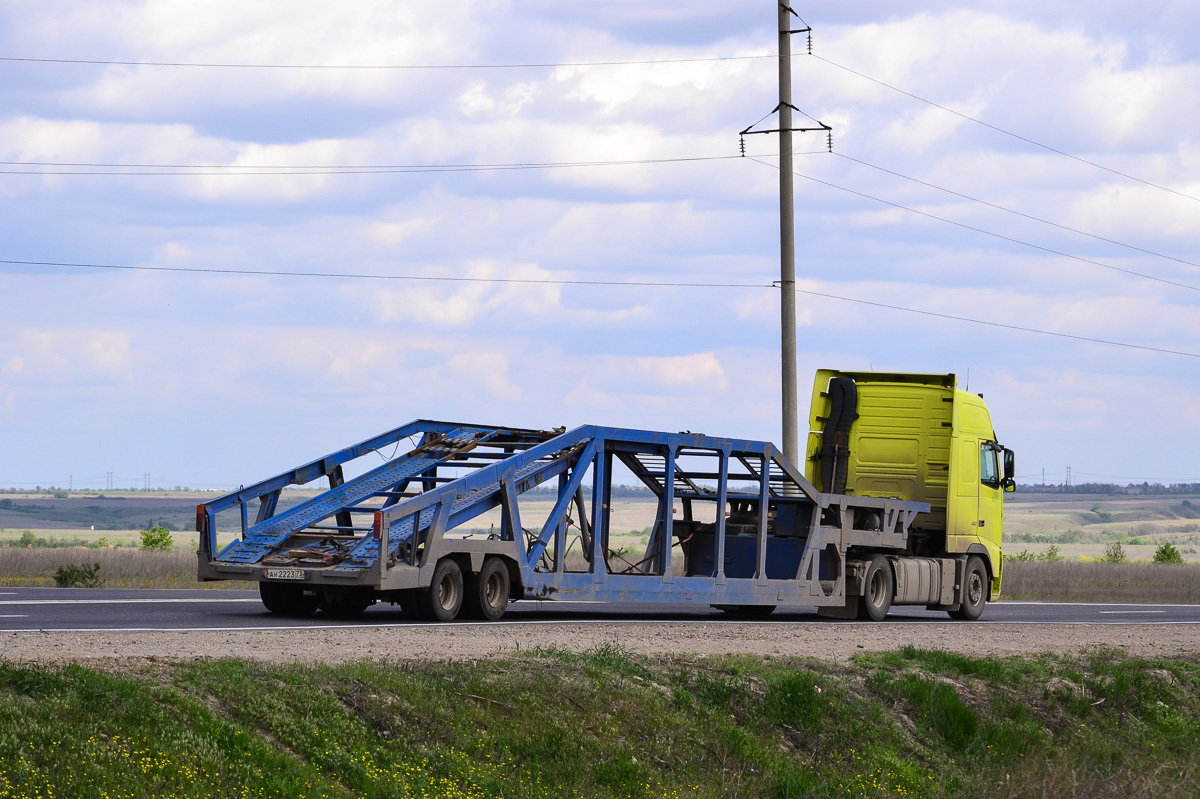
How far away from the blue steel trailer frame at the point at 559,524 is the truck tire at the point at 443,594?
14 centimetres

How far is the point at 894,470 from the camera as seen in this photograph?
76.6 feet

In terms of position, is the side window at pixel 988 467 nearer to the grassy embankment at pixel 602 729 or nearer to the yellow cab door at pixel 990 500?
the yellow cab door at pixel 990 500

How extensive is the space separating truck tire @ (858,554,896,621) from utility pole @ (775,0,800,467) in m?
5.46

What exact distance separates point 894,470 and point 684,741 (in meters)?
12.2

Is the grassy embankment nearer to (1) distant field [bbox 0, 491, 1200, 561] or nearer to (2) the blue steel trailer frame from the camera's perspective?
(2) the blue steel trailer frame

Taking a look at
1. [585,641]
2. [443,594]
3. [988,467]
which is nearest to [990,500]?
[988,467]

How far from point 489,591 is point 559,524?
4.30ft

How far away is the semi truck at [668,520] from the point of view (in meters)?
17.7

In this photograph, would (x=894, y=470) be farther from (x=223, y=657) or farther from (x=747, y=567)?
(x=223, y=657)

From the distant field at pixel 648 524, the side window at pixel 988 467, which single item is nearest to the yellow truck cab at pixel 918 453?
the side window at pixel 988 467

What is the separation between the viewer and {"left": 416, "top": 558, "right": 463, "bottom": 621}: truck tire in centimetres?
1739

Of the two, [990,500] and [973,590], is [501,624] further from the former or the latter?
[990,500]

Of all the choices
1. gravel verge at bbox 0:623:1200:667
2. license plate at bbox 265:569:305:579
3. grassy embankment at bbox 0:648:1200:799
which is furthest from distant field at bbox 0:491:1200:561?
grassy embankment at bbox 0:648:1200:799

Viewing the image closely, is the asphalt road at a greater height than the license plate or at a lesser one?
lesser
